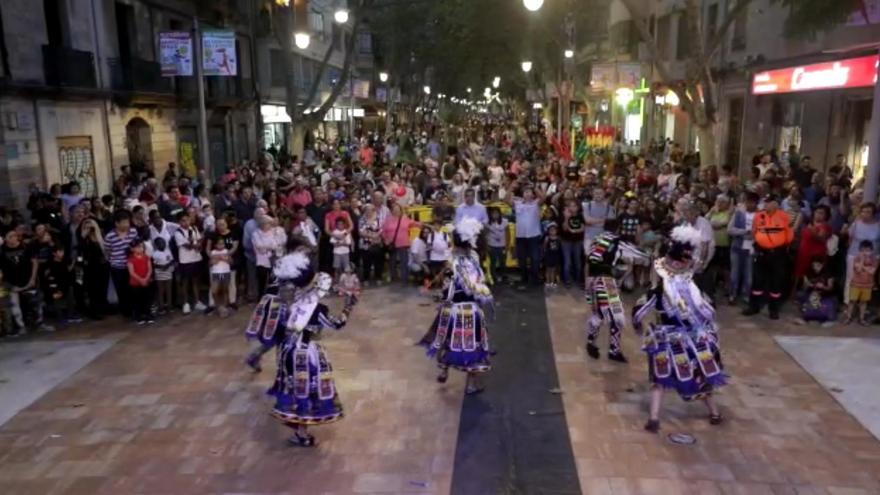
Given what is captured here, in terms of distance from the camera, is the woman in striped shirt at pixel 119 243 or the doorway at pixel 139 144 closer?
the woman in striped shirt at pixel 119 243

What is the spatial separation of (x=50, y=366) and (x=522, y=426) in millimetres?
5681

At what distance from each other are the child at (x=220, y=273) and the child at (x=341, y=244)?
1.69m

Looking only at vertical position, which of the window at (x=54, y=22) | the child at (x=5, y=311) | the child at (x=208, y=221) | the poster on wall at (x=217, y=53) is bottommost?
the child at (x=5, y=311)

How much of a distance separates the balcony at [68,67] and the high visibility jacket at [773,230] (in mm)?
14492

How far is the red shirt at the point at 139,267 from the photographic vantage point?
10.1 metres

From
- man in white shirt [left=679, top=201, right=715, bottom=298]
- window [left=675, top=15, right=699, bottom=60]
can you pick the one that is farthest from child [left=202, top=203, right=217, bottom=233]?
window [left=675, top=15, right=699, bottom=60]

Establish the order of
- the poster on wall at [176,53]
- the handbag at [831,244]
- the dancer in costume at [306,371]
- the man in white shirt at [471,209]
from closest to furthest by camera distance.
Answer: the dancer in costume at [306,371], the handbag at [831,244], the man in white shirt at [471,209], the poster on wall at [176,53]

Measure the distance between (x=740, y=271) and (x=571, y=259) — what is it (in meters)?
2.60

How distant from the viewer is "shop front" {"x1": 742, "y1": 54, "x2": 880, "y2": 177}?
14609 mm

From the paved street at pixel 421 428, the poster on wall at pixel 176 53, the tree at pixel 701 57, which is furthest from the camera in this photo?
the poster on wall at pixel 176 53

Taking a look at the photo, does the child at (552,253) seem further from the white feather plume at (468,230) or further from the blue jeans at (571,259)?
the white feather plume at (468,230)

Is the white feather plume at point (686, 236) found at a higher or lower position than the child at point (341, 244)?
higher

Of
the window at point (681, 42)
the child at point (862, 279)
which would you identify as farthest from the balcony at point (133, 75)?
the window at point (681, 42)

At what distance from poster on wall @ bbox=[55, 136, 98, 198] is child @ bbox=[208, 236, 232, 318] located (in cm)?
766
